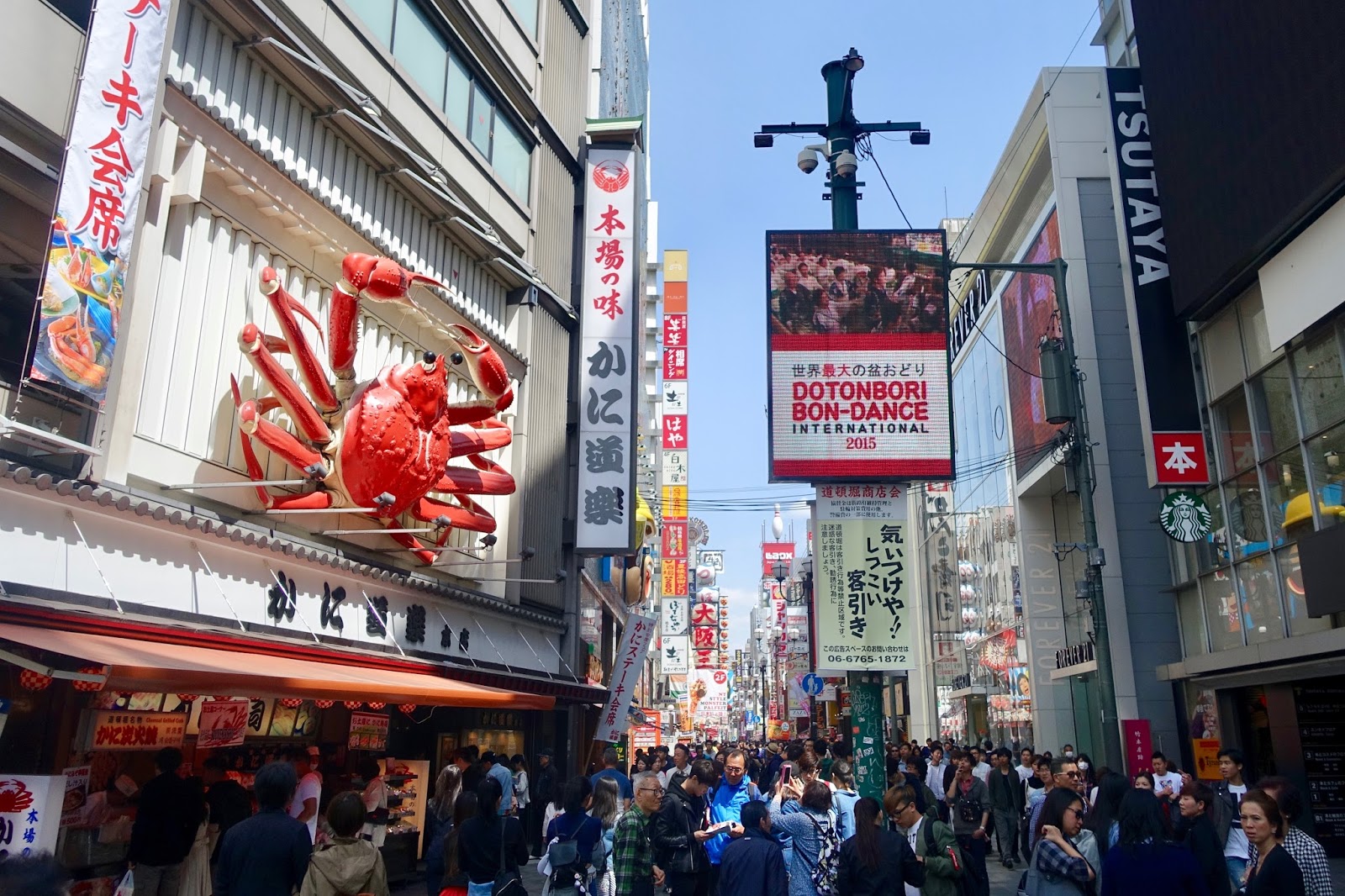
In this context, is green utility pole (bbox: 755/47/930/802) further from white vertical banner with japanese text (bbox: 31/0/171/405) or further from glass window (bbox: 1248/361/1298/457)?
white vertical banner with japanese text (bbox: 31/0/171/405)

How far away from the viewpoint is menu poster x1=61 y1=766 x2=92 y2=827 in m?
8.48

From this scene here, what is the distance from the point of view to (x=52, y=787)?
595cm

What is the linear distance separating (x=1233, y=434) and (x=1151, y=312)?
253 centimetres

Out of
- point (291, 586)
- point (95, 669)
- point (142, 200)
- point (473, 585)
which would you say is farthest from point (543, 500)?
point (95, 669)

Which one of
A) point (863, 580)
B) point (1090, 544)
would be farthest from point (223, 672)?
point (1090, 544)

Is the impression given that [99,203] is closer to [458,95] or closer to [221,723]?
[221,723]

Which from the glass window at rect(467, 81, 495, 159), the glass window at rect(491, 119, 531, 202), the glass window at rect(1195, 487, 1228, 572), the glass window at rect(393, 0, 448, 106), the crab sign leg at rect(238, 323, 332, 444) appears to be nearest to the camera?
the crab sign leg at rect(238, 323, 332, 444)

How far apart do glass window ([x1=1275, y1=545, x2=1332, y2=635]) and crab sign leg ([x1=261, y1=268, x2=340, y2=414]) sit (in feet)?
44.6

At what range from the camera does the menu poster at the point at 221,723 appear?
10.1 metres

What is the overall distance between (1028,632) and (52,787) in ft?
75.4

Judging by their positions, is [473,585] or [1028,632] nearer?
[473,585]

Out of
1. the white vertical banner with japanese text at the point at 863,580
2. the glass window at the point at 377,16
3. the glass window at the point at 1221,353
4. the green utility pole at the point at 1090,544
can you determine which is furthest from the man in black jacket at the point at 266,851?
the glass window at the point at 1221,353

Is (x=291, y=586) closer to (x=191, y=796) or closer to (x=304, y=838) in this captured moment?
(x=191, y=796)

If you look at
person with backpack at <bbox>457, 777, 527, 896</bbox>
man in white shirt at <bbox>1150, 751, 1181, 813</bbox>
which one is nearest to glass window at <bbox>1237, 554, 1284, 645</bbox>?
man in white shirt at <bbox>1150, 751, 1181, 813</bbox>
